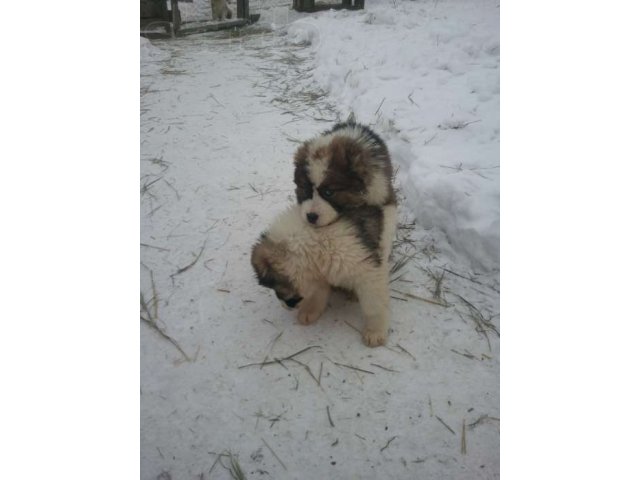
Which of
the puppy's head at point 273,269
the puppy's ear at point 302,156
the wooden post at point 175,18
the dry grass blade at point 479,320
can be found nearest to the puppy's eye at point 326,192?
the puppy's ear at point 302,156

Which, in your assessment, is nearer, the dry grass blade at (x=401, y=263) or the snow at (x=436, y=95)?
the dry grass blade at (x=401, y=263)

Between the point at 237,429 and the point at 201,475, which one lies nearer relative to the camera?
the point at 201,475

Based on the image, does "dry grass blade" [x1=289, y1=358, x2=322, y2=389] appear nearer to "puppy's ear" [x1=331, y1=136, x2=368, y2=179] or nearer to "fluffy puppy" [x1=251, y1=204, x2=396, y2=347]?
"fluffy puppy" [x1=251, y1=204, x2=396, y2=347]

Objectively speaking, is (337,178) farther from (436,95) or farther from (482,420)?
(436,95)

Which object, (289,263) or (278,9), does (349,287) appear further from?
(278,9)

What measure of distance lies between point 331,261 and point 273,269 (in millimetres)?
289

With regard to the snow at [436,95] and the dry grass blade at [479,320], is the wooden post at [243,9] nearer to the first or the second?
the snow at [436,95]

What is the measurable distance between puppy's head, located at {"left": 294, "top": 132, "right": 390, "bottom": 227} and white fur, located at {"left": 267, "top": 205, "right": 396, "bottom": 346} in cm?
8

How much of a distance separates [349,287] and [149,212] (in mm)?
1828

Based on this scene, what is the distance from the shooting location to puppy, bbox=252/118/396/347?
196 cm

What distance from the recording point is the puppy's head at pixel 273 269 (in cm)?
196

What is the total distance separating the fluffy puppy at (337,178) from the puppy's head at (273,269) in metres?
0.23

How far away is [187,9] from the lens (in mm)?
8344

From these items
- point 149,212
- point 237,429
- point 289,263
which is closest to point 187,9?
point 149,212
